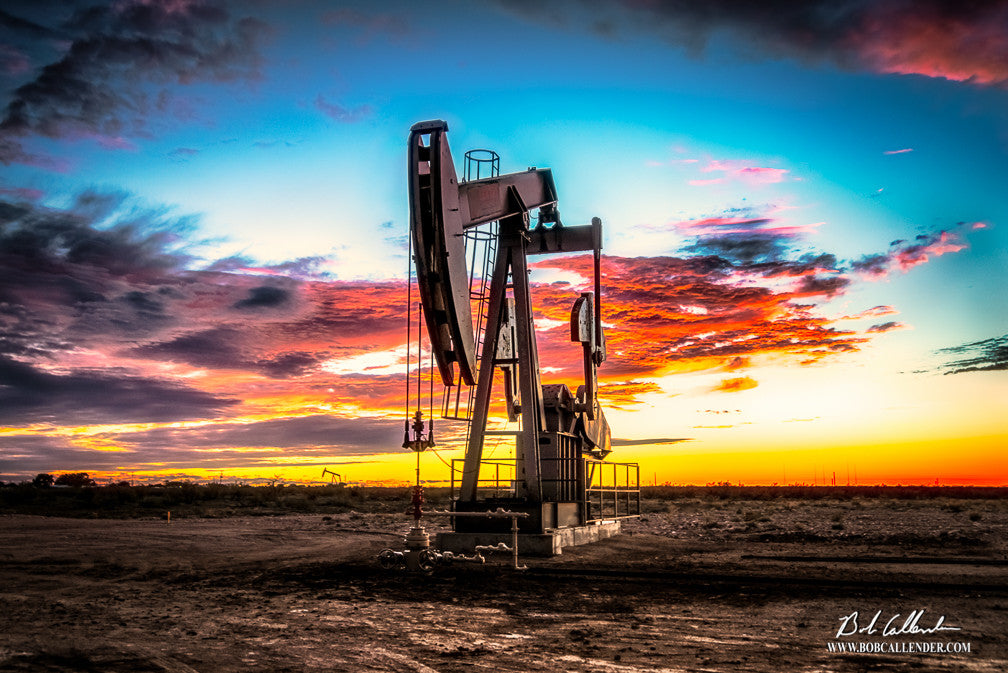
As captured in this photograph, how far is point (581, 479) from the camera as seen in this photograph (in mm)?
17750

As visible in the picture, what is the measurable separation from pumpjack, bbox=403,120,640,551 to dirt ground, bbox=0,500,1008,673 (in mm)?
1542

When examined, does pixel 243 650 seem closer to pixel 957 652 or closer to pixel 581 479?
pixel 957 652

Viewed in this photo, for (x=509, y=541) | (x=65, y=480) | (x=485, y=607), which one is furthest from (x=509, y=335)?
(x=65, y=480)

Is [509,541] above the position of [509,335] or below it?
below

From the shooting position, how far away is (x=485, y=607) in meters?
8.95

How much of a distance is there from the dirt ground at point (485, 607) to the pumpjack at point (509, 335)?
1542mm

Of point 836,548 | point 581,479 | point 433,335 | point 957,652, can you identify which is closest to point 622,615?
point 957,652

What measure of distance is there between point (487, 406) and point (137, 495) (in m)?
27.5
